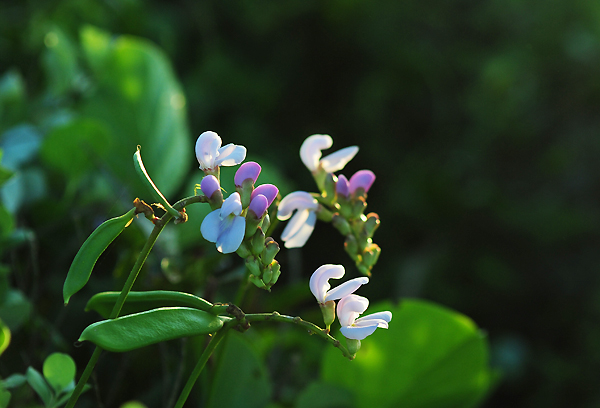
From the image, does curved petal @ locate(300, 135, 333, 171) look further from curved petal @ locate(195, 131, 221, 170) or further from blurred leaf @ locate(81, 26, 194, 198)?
blurred leaf @ locate(81, 26, 194, 198)

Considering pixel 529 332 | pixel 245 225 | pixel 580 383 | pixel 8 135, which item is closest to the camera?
pixel 245 225

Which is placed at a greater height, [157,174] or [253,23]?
[253,23]

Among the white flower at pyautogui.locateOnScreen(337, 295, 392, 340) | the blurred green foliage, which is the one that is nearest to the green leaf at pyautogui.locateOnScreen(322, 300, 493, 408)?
the white flower at pyautogui.locateOnScreen(337, 295, 392, 340)

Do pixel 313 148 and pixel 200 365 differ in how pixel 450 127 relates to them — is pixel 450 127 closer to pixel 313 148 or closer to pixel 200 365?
pixel 313 148

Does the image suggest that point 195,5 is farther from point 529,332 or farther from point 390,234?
point 529,332

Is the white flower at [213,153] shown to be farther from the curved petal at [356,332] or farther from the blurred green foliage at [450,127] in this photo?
the blurred green foliage at [450,127]

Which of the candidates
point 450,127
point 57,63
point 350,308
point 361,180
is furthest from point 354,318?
point 450,127

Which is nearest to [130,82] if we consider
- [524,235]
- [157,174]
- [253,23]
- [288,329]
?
[157,174]
